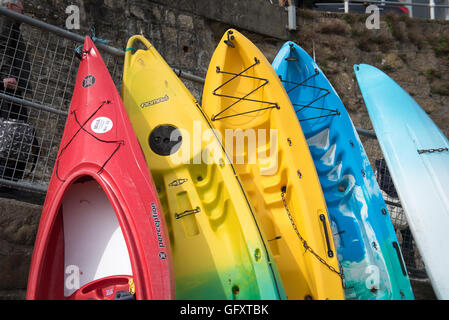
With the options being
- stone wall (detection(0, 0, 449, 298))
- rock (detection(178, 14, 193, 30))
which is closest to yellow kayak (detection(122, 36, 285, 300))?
stone wall (detection(0, 0, 449, 298))

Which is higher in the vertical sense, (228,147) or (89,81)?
(89,81)

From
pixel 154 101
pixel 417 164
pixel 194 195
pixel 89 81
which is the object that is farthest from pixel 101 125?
pixel 417 164

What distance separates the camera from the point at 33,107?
9.14 feet

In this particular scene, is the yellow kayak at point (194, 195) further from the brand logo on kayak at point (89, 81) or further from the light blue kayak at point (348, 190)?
the light blue kayak at point (348, 190)

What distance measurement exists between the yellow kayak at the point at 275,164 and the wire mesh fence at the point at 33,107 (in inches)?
18.2

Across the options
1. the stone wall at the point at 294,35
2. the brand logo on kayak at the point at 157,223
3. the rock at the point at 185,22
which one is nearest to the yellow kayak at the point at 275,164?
the brand logo on kayak at the point at 157,223

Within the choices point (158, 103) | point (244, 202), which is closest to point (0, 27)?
point (158, 103)

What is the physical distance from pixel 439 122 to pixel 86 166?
18.2 feet

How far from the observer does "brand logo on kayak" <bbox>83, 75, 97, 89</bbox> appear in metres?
2.50

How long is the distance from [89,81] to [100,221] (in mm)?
844

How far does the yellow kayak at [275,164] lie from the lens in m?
2.34

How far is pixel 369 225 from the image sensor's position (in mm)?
2850

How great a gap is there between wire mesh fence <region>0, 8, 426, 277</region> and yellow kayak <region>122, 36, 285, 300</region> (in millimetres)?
475

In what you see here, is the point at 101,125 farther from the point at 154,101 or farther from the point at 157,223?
the point at 157,223
